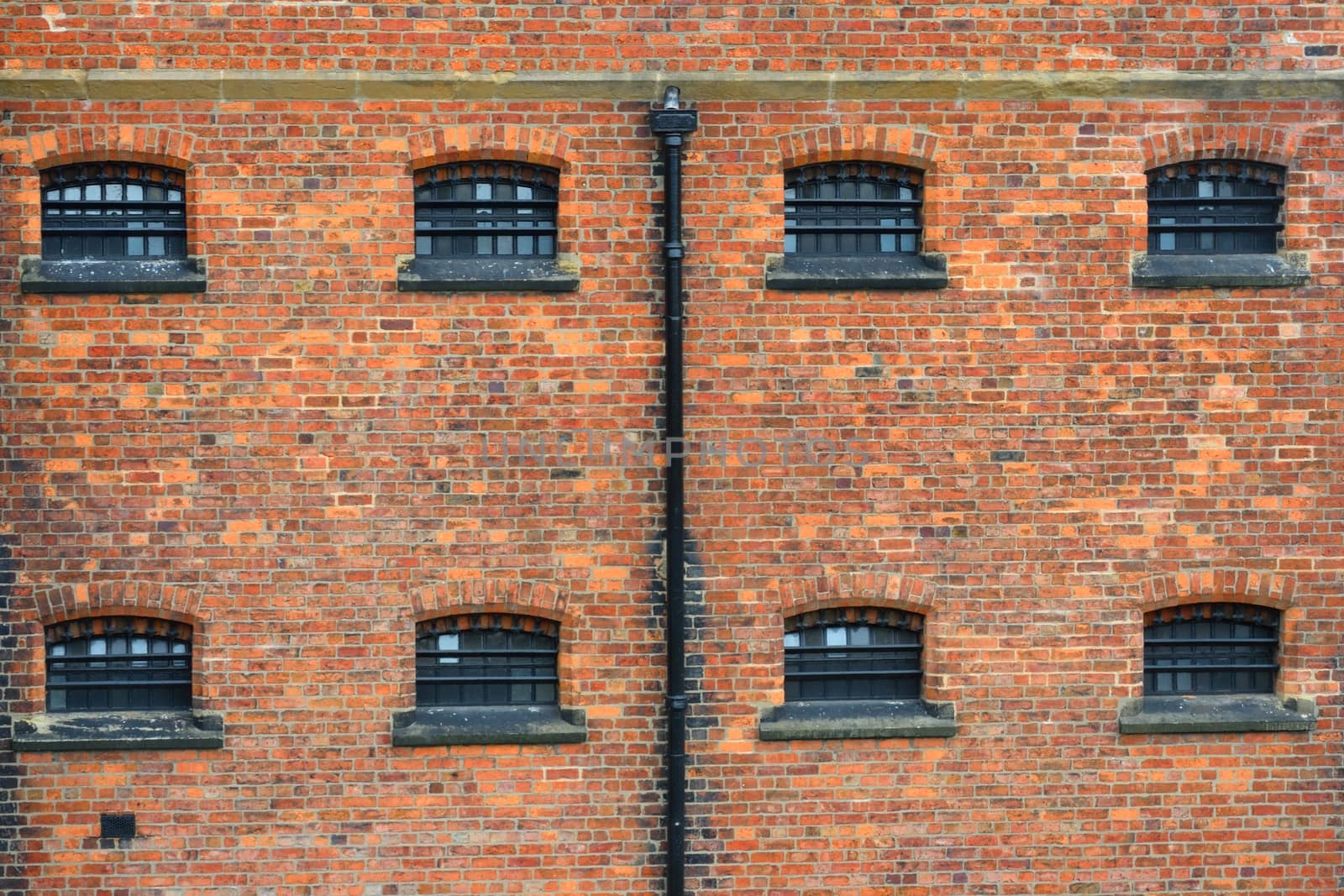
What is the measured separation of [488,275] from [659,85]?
1665 millimetres

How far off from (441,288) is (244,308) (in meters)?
1.27

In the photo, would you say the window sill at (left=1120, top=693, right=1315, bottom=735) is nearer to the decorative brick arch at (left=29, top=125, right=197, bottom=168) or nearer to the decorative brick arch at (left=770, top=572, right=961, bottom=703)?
the decorative brick arch at (left=770, top=572, right=961, bottom=703)

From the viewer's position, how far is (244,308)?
29.5 feet

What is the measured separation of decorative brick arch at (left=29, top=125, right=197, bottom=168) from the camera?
8867 mm

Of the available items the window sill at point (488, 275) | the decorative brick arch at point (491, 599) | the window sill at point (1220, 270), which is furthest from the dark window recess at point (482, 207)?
the window sill at point (1220, 270)

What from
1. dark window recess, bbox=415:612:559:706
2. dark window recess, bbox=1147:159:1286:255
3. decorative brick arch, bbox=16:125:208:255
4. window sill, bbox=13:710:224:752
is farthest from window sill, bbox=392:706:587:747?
dark window recess, bbox=1147:159:1286:255

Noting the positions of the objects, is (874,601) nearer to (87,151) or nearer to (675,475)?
(675,475)

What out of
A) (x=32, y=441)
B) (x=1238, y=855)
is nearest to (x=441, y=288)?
(x=32, y=441)

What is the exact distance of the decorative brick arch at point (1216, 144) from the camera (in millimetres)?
9227

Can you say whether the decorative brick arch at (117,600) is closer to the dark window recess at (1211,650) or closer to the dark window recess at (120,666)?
the dark window recess at (120,666)

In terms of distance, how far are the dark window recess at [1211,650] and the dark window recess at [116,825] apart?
6.80 meters

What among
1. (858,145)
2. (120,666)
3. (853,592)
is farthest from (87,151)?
(853,592)

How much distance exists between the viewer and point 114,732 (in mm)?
8945

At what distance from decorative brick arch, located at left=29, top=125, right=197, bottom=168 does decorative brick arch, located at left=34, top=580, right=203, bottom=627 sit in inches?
107
